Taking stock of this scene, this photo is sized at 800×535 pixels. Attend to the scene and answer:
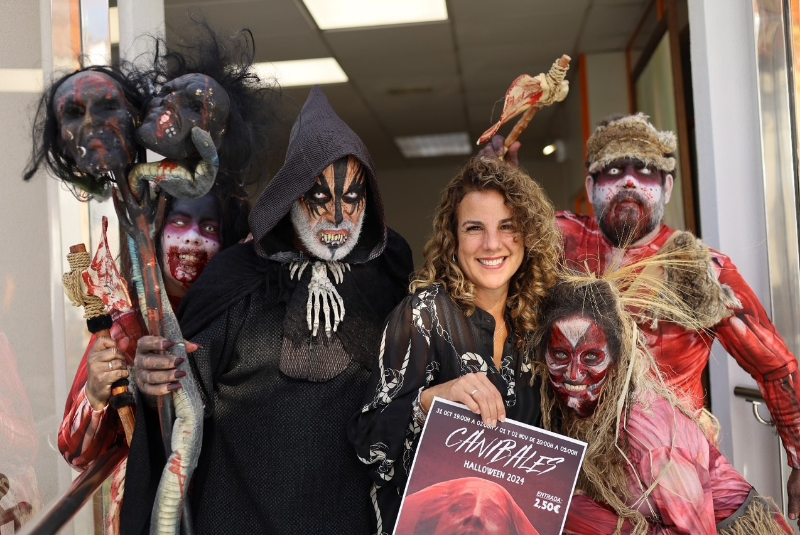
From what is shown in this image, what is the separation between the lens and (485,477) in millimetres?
1680

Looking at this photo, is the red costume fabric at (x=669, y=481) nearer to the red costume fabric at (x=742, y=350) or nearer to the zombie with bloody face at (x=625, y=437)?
the zombie with bloody face at (x=625, y=437)

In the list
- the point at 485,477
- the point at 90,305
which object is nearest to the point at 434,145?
the point at 90,305

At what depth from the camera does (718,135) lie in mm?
3068

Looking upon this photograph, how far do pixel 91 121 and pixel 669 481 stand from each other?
139 cm

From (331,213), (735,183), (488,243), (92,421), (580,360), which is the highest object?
(735,183)

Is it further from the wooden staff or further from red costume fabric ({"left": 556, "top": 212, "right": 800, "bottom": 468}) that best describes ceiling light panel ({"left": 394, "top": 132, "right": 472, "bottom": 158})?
the wooden staff

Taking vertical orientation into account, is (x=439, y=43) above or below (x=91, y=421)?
above

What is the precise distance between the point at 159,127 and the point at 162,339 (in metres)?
0.43

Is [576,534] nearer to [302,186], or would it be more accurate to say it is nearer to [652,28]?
[302,186]

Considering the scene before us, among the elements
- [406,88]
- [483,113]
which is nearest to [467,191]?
[406,88]

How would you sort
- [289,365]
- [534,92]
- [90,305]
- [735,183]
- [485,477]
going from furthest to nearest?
[735,183]
[534,92]
[289,365]
[90,305]
[485,477]

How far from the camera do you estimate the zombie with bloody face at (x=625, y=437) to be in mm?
1685

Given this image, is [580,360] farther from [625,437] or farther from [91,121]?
[91,121]

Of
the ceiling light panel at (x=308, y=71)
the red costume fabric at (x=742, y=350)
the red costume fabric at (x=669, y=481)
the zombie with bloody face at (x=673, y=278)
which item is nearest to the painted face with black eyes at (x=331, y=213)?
the zombie with bloody face at (x=673, y=278)
